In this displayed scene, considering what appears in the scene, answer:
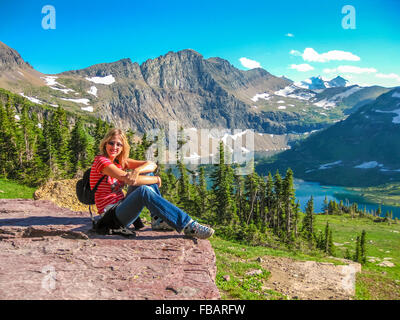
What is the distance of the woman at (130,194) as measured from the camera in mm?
6379

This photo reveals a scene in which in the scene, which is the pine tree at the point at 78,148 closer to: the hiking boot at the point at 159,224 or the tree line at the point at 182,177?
the tree line at the point at 182,177

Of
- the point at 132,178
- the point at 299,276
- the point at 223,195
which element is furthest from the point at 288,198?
the point at 132,178

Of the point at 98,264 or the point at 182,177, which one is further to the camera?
the point at 182,177

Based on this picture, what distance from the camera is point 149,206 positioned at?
6.58 meters

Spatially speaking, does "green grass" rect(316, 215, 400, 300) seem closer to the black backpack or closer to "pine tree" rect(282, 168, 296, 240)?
the black backpack

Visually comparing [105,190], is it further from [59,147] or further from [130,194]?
[59,147]

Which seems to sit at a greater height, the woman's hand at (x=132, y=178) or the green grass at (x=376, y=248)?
the woman's hand at (x=132, y=178)

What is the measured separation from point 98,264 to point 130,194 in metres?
1.76

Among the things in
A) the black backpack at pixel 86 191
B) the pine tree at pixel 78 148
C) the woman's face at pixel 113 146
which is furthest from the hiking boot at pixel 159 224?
the pine tree at pixel 78 148

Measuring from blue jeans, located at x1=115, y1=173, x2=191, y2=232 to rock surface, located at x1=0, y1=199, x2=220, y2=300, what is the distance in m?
0.55

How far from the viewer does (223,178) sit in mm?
56531

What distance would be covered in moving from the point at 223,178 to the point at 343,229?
85390mm

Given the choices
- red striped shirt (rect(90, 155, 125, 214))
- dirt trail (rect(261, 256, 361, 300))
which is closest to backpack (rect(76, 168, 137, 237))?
red striped shirt (rect(90, 155, 125, 214))
